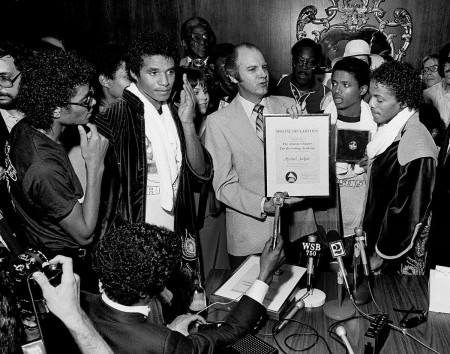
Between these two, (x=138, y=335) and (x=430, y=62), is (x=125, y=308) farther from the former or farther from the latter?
(x=430, y=62)

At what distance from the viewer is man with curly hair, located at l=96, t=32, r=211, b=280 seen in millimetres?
2713

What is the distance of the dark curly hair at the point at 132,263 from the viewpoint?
1.62m

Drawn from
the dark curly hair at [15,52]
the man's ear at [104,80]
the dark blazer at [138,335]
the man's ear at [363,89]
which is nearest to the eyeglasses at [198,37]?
the man's ear at [104,80]

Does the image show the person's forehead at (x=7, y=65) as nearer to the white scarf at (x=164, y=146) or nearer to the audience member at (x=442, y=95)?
the white scarf at (x=164, y=146)

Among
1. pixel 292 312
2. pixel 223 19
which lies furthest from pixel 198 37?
pixel 292 312

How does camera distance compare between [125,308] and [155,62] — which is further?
[155,62]

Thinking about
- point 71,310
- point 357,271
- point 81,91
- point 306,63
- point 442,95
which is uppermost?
point 306,63

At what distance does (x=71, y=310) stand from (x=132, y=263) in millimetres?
283

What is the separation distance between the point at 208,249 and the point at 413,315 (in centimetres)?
170

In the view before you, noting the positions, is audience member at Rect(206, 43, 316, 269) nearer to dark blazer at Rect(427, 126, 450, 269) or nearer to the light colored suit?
the light colored suit

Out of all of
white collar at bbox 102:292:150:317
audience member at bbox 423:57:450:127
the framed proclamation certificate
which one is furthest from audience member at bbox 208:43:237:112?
white collar at bbox 102:292:150:317

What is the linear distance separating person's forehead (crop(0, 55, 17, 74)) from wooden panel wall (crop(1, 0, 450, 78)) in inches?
143

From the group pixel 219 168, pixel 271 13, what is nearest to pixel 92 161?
pixel 219 168

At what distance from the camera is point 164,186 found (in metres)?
2.72
